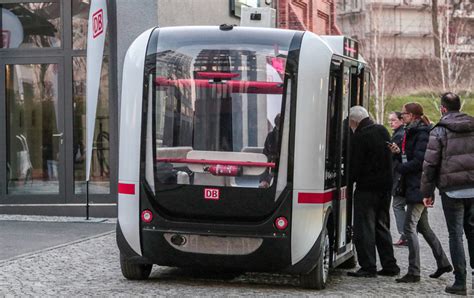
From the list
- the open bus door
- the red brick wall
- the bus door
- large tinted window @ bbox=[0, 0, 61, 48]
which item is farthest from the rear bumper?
the red brick wall

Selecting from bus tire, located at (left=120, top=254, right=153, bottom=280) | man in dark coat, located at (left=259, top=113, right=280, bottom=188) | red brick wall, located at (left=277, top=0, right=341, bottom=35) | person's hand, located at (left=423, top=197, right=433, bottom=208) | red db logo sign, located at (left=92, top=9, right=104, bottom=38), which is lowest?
bus tire, located at (left=120, top=254, right=153, bottom=280)

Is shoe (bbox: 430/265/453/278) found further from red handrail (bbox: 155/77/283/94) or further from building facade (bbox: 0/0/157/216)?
building facade (bbox: 0/0/157/216)

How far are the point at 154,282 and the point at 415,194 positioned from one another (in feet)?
9.54

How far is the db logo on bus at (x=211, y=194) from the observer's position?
9.59m

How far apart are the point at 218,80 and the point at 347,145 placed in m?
1.90

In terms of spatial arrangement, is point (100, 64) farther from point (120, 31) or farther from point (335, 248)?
point (335, 248)

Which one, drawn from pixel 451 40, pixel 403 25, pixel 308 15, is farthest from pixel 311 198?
pixel 403 25

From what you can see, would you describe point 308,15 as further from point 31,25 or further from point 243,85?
point 243,85

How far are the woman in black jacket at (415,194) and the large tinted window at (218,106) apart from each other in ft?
6.00

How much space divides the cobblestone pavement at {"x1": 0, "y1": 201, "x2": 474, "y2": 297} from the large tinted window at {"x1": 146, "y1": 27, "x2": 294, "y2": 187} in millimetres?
1035

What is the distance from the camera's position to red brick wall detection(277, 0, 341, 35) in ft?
84.3

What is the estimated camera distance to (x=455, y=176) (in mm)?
9672

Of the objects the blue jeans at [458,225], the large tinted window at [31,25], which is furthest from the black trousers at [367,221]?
the large tinted window at [31,25]

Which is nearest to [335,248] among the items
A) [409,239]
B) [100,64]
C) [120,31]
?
[409,239]
